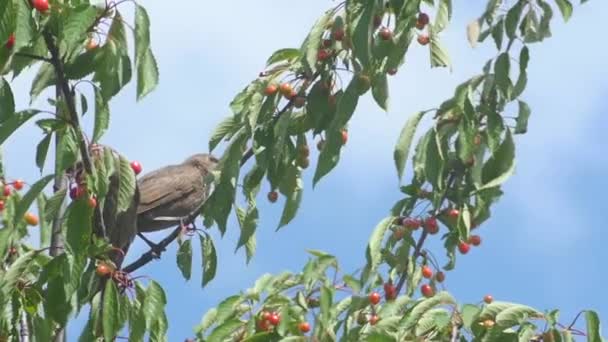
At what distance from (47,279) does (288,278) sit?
3.31ft

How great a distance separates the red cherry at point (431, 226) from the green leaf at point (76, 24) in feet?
4.69

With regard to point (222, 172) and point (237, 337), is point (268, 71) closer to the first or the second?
point (222, 172)

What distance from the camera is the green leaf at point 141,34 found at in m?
4.23

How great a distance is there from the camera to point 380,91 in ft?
15.6

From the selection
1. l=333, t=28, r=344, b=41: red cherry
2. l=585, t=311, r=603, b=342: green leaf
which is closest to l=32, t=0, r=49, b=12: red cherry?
l=333, t=28, r=344, b=41: red cherry

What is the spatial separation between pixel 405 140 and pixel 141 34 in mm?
1010

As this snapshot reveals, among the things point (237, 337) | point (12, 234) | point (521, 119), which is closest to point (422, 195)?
point (521, 119)

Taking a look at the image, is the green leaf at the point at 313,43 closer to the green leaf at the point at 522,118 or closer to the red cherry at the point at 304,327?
the green leaf at the point at 522,118

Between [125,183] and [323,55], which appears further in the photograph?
[323,55]

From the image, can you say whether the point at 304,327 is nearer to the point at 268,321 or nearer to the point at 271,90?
the point at 268,321

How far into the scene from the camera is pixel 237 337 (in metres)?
4.61

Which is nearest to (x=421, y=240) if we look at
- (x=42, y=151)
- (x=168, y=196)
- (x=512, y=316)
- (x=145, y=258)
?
(x=512, y=316)

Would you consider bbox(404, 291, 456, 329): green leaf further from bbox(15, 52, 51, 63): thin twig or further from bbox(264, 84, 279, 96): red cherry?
bbox(15, 52, 51, 63): thin twig

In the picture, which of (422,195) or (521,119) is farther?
(422,195)
